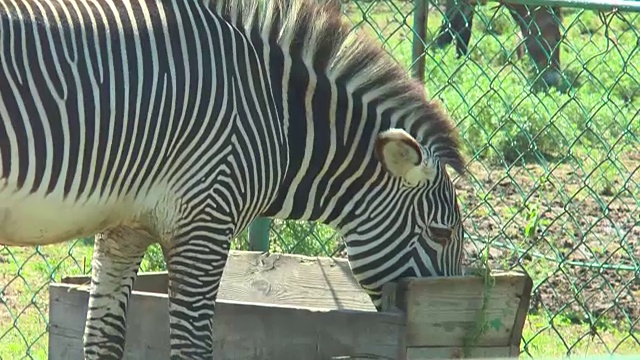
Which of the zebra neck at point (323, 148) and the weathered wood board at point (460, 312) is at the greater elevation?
the zebra neck at point (323, 148)

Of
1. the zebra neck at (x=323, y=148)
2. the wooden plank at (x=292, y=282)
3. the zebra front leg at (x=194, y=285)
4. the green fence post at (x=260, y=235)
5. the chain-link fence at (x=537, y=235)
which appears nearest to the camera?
the zebra front leg at (x=194, y=285)

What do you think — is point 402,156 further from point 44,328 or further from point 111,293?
point 44,328

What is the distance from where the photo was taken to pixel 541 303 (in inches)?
249

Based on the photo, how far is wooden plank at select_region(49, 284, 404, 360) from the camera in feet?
14.4

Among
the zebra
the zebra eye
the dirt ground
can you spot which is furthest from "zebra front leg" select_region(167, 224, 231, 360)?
the dirt ground

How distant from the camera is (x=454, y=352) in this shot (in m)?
4.53

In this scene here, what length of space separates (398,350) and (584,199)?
13.3ft

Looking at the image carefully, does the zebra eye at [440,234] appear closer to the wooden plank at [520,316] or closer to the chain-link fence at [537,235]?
the chain-link fence at [537,235]

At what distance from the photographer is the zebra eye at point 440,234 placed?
478cm

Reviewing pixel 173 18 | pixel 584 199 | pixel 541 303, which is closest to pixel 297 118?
pixel 173 18

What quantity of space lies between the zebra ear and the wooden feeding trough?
457 mm

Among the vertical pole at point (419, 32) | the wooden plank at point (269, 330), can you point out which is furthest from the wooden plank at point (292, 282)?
the vertical pole at point (419, 32)

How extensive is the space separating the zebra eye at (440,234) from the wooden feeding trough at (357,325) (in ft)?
0.96

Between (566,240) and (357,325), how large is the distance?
10.9 feet
